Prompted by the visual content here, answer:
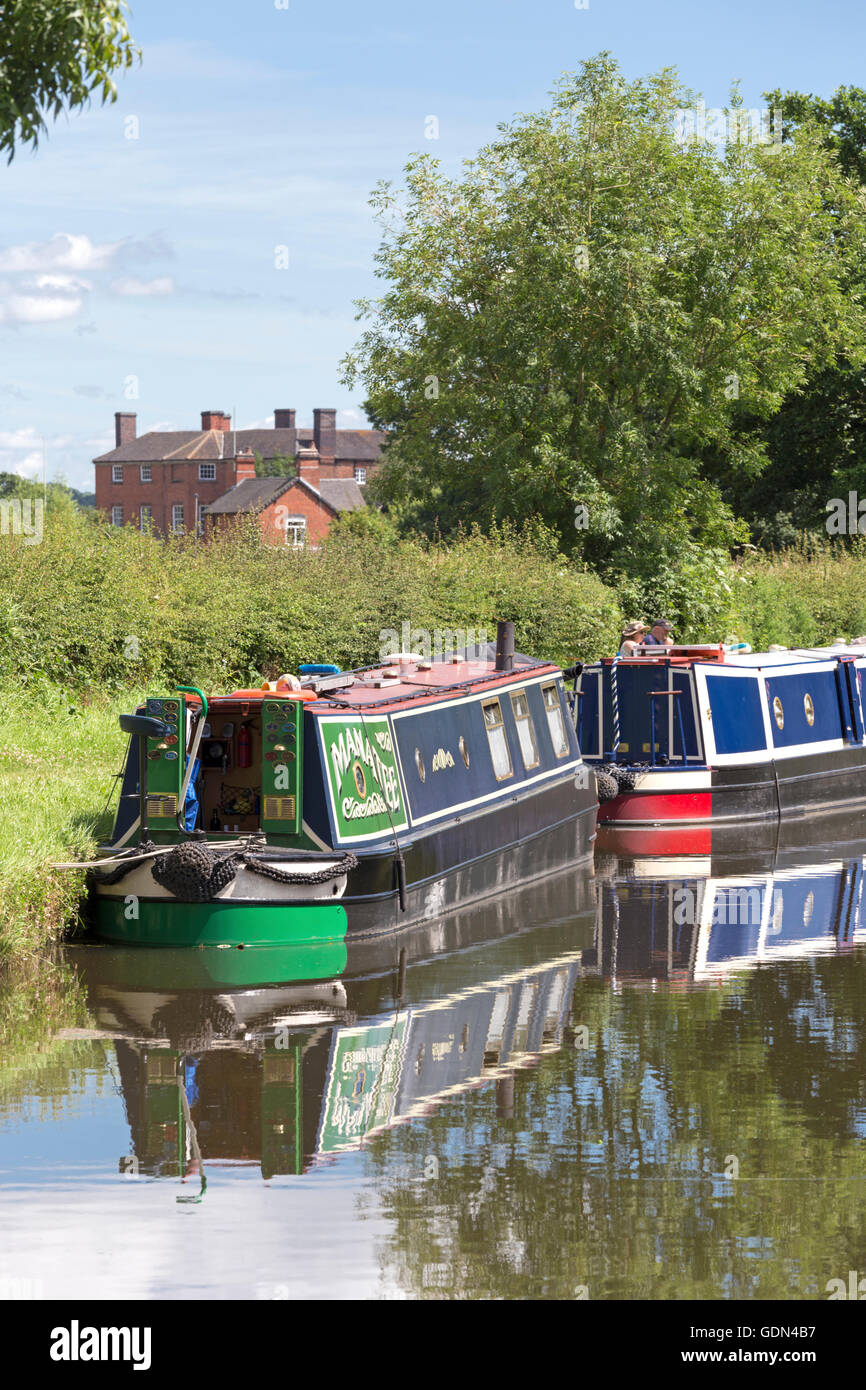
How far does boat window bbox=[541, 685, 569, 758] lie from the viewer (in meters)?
16.2

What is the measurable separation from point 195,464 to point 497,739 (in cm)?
7752

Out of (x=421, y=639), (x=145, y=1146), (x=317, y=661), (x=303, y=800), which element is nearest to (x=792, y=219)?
(x=421, y=639)

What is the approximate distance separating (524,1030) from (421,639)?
13.9 m

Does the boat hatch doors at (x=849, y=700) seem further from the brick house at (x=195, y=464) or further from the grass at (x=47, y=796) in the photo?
the brick house at (x=195, y=464)

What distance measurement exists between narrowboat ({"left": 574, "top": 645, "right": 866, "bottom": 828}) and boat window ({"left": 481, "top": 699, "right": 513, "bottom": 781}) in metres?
3.20

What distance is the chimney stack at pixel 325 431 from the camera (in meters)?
103

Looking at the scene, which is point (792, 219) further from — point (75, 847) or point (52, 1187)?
point (52, 1187)

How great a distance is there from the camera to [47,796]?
42.4ft

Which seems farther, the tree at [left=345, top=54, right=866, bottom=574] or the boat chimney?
the tree at [left=345, top=54, right=866, bottom=574]

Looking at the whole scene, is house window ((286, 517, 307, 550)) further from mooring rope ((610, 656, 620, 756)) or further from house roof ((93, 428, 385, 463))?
house roof ((93, 428, 385, 463))

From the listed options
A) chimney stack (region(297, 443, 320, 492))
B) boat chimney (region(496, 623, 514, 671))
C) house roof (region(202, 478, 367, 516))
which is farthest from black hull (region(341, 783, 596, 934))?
chimney stack (region(297, 443, 320, 492))

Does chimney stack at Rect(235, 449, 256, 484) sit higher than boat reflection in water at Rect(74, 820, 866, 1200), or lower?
higher

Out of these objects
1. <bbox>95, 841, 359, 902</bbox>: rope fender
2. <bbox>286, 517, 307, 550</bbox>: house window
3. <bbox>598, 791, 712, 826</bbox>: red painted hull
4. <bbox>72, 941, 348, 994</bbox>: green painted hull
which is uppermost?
<bbox>286, 517, 307, 550</bbox>: house window

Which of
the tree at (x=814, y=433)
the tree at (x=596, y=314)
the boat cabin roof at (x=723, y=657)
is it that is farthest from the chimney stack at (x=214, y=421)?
the boat cabin roof at (x=723, y=657)
